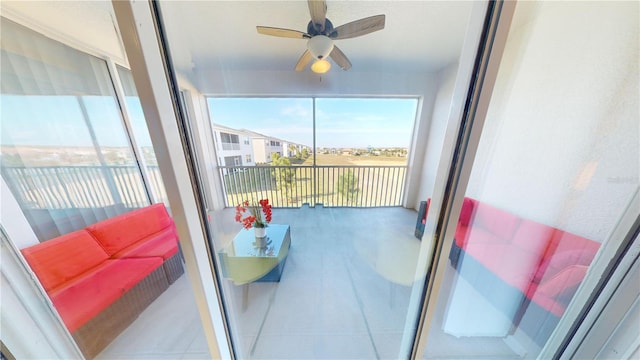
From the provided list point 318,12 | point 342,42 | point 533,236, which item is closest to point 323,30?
point 318,12

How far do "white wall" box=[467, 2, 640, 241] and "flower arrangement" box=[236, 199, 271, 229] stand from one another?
4.55 ft

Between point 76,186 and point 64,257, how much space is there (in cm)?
59

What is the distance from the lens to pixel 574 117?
828 mm

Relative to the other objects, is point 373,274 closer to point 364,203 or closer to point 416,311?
point 416,311

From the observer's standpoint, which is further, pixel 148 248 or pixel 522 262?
pixel 148 248

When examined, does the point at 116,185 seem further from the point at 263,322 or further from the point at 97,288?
the point at 263,322

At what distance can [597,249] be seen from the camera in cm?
70

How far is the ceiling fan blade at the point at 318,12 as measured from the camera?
4.32 feet

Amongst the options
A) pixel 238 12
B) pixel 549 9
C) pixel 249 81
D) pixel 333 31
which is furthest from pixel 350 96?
pixel 549 9

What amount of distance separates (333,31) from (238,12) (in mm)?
881

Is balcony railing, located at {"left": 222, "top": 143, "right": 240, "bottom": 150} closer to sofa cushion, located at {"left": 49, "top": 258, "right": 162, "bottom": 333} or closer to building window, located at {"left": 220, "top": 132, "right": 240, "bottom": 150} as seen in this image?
building window, located at {"left": 220, "top": 132, "right": 240, "bottom": 150}

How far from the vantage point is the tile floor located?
3.22 ft

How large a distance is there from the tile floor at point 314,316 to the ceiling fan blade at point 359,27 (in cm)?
176

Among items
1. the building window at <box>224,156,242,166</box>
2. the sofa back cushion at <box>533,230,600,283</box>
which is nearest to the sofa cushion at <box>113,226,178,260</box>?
the building window at <box>224,156,242,166</box>
